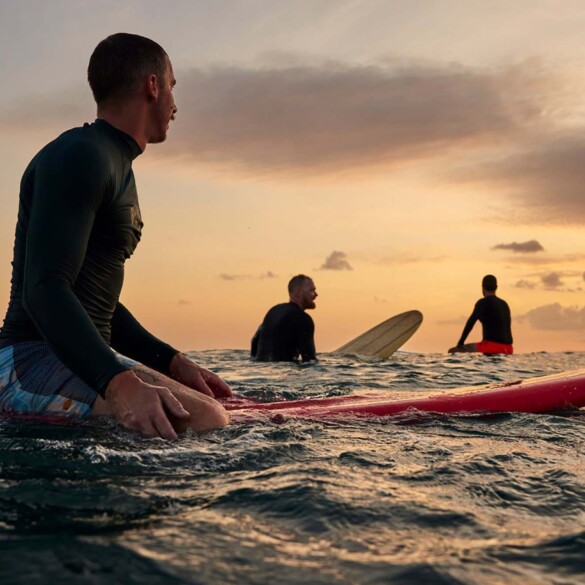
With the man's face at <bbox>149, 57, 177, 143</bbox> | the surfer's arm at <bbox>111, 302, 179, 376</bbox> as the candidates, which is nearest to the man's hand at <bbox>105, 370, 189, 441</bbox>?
the man's face at <bbox>149, 57, 177, 143</bbox>

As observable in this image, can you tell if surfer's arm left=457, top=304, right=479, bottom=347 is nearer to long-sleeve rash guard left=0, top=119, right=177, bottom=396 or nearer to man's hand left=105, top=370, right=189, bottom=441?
long-sleeve rash guard left=0, top=119, right=177, bottom=396

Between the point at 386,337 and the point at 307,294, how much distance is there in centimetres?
361

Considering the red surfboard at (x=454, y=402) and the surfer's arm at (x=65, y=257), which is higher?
the surfer's arm at (x=65, y=257)

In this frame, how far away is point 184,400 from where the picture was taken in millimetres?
2959

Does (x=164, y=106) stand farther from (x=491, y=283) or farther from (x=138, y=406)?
(x=491, y=283)

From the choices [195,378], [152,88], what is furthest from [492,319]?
[152,88]

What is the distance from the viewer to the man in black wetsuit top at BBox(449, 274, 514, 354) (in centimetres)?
1313

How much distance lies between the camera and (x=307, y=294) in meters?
10.0

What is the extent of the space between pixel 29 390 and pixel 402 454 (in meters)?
1.49

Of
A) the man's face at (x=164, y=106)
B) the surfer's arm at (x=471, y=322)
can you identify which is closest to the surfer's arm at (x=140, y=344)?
the man's face at (x=164, y=106)

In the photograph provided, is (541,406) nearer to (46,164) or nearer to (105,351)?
(105,351)

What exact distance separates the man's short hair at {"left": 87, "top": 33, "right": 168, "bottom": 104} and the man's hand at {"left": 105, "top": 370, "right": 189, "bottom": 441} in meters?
1.28

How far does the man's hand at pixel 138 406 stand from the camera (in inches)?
100

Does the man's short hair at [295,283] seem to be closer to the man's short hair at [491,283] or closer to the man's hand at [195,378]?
the man's short hair at [491,283]
